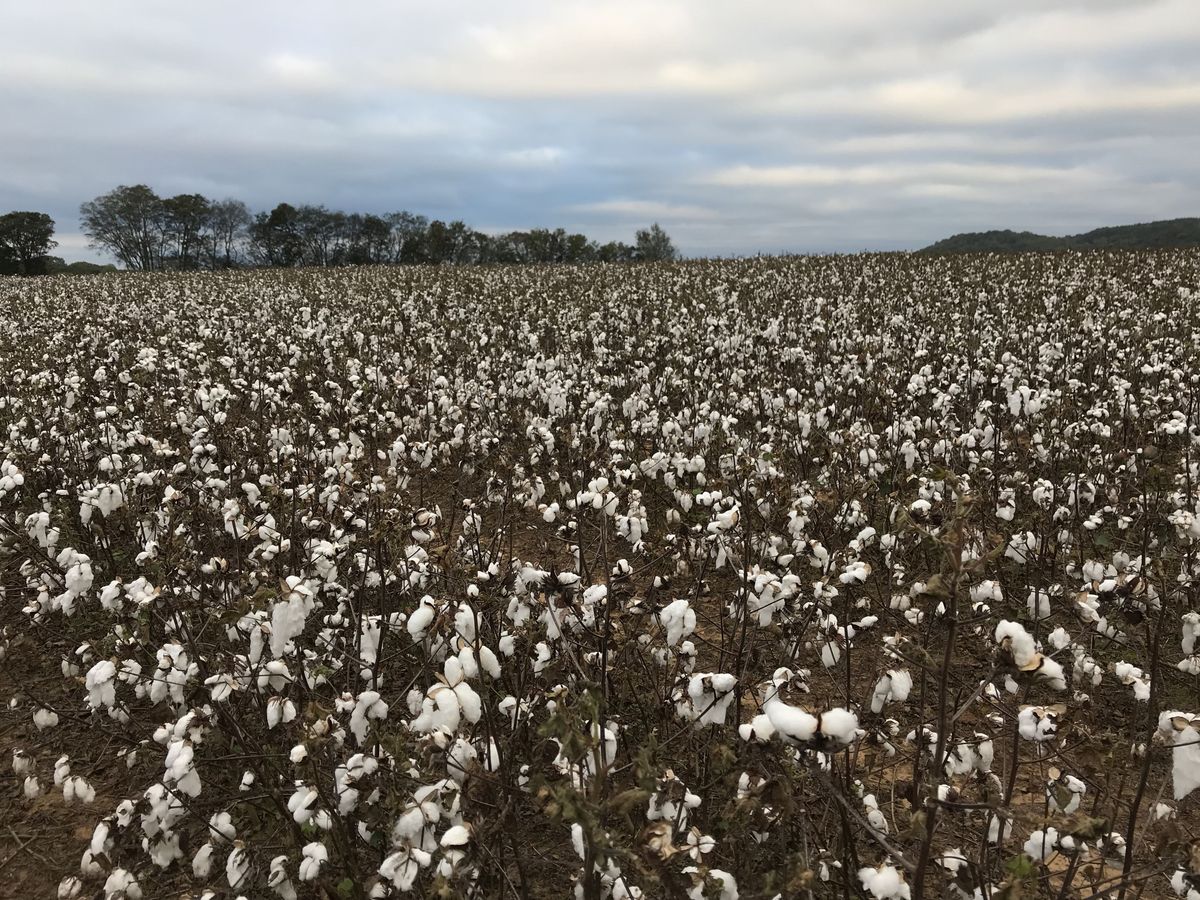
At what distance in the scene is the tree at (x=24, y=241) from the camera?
70.8 meters

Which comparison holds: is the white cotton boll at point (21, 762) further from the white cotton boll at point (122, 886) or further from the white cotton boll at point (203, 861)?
the white cotton boll at point (203, 861)

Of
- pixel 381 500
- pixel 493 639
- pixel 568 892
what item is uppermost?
pixel 381 500

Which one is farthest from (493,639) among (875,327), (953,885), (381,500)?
(875,327)

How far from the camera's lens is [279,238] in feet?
282

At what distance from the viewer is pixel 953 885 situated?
2730mm

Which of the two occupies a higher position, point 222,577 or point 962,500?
point 962,500

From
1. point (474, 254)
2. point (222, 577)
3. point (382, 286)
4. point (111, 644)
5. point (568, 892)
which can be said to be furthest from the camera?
point (474, 254)

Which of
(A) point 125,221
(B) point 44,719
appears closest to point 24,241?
(A) point 125,221

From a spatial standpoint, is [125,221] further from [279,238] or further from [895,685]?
[895,685]

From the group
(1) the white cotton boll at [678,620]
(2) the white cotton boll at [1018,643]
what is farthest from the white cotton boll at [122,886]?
(2) the white cotton boll at [1018,643]

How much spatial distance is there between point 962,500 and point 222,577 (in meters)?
4.41

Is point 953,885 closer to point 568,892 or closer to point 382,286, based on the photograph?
point 568,892

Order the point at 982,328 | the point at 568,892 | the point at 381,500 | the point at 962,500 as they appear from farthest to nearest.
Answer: the point at 982,328
the point at 381,500
the point at 568,892
the point at 962,500

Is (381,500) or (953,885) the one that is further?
(381,500)
